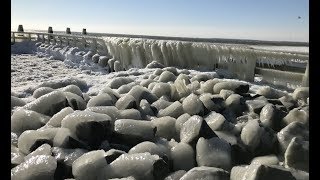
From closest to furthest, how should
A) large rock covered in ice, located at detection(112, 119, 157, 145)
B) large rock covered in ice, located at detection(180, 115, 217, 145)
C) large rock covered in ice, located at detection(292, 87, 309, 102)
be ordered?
1. large rock covered in ice, located at detection(180, 115, 217, 145)
2. large rock covered in ice, located at detection(112, 119, 157, 145)
3. large rock covered in ice, located at detection(292, 87, 309, 102)

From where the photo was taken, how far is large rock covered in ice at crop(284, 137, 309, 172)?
324 cm

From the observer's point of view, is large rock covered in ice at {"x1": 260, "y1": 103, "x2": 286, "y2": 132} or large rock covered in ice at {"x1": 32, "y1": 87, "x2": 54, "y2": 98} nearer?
large rock covered in ice at {"x1": 260, "y1": 103, "x2": 286, "y2": 132}

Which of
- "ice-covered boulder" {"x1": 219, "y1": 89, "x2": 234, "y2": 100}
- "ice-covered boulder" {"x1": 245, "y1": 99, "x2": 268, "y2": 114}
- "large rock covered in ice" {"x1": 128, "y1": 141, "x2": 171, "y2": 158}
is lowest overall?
"large rock covered in ice" {"x1": 128, "y1": 141, "x2": 171, "y2": 158}

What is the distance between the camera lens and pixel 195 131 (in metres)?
3.60

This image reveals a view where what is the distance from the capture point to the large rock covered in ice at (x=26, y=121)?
Answer: 4090mm

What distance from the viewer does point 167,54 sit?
883cm

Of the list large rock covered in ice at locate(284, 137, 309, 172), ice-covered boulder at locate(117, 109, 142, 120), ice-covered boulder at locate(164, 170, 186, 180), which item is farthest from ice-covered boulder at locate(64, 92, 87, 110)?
large rock covered in ice at locate(284, 137, 309, 172)

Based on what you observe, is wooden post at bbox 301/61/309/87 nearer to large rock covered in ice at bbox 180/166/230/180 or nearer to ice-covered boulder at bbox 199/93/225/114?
ice-covered boulder at bbox 199/93/225/114

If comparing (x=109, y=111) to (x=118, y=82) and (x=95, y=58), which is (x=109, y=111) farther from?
(x=95, y=58)

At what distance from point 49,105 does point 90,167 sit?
5.16 feet

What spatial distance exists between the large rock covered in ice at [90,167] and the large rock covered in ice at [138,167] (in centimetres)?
7
